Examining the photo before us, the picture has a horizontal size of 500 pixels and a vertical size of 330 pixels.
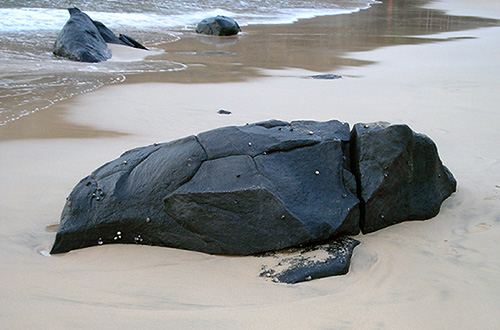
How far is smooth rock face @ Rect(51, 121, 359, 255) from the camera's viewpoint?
2654 mm

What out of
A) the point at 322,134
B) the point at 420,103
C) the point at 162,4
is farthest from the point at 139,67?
the point at 162,4

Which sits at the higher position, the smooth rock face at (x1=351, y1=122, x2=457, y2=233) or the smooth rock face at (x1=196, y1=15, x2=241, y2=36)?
the smooth rock face at (x1=196, y1=15, x2=241, y2=36)

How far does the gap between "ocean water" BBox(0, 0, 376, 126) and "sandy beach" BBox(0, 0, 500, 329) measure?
65 centimetres

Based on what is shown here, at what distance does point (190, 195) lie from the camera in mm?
2684

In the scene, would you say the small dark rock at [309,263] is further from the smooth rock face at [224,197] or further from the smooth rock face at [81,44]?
the smooth rock face at [81,44]

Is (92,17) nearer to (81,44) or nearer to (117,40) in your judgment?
(117,40)

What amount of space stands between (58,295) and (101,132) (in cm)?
287

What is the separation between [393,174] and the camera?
2953 millimetres

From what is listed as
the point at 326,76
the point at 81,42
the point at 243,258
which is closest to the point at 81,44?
the point at 81,42

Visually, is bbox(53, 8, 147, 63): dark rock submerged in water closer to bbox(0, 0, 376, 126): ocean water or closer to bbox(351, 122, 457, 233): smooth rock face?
bbox(0, 0, 376, 126): ocean water

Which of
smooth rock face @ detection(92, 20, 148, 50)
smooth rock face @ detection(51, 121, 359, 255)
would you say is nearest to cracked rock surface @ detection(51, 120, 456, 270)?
smooth rock face @ detection(51, 121, 359, 255)

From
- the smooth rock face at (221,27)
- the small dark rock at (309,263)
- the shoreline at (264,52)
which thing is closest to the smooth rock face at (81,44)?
the shoreline at (264,52)

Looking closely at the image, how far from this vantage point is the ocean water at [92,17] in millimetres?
6887

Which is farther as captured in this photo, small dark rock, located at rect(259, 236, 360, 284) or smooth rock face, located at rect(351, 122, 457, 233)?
smooth rock face, located at rect(351, 122, 457, 233)
